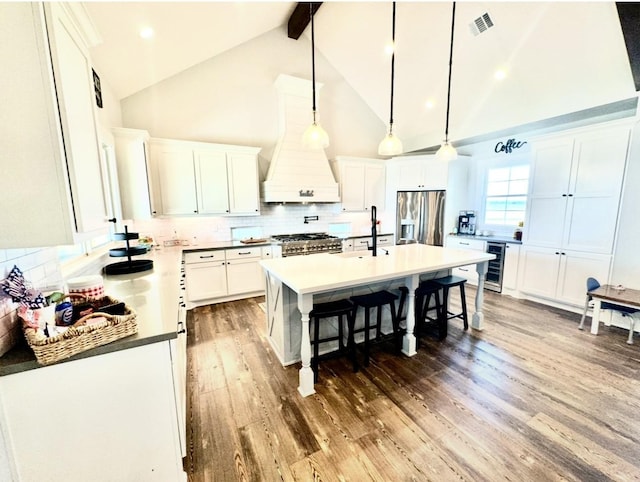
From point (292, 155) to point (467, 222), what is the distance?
11.9 ft

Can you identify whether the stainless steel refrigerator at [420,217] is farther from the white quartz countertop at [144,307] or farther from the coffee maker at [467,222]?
the white quartz countertop at [144,307]

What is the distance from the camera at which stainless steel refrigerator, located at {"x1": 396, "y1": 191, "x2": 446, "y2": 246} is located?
5059 mm

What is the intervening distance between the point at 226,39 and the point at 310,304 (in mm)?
4018

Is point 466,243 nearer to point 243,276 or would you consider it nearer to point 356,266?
point 356,266

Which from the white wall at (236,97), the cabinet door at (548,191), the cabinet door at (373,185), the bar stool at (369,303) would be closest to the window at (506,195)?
the cabinet door at (548,191)

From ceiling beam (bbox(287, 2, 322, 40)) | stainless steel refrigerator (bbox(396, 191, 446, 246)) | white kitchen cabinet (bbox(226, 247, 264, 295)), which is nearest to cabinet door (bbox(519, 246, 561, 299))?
stainless steel refrigerator (bbox(396, 191, 446, 246))

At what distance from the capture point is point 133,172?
3217mm

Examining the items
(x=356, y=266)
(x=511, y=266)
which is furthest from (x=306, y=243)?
(x=511, y=266)

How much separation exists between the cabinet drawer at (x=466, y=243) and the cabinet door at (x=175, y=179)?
4666 millimetres

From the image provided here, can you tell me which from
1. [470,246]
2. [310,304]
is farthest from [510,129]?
[310,304]

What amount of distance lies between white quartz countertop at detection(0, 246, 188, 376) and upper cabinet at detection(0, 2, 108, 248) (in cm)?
48

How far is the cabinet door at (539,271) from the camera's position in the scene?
3805 mm

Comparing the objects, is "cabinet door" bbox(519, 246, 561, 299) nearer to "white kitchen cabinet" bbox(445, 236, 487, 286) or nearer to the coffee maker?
"white kitchen cabinet" bbox(445, 236, 487, 286)

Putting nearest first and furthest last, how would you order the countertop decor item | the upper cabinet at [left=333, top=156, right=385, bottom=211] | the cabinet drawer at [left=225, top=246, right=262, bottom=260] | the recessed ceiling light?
the countertop decor item
the recessed ceiling light
the cabinet drawer at [left=225, top=246, right=262, bottom=260]
the upper cabinet at [left=333, top=156, right=385, bottom=211]
